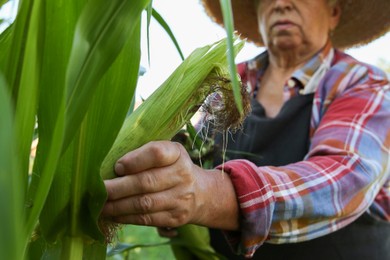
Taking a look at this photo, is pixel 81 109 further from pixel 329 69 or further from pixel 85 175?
pixel 329 69

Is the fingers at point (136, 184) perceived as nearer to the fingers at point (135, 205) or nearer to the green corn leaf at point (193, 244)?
the fingers at point (135, 205)

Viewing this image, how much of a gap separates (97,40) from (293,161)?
601 mm

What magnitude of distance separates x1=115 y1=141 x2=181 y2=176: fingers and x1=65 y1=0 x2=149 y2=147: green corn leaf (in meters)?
0.11

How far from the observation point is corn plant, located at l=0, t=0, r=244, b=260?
360 mm

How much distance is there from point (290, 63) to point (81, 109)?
73 cm

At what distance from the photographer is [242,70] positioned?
3.75 feet

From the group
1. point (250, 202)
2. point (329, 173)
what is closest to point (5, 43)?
point (250, 202)

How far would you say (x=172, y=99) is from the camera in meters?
0.51

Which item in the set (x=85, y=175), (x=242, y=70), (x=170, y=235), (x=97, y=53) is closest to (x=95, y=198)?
(x=85, y=175)

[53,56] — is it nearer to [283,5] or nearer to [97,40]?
[97,40]

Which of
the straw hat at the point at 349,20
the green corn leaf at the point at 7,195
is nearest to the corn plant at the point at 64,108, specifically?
the green corn leaf at the point at 7,195

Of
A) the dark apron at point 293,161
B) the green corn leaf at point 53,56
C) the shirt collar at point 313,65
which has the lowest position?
the dark apron at point 293,161

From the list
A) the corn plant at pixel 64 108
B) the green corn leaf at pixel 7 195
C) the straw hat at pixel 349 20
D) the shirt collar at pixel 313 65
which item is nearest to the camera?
the green corn leaf at pixel 7 195

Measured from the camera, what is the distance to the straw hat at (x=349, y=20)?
118 cm
